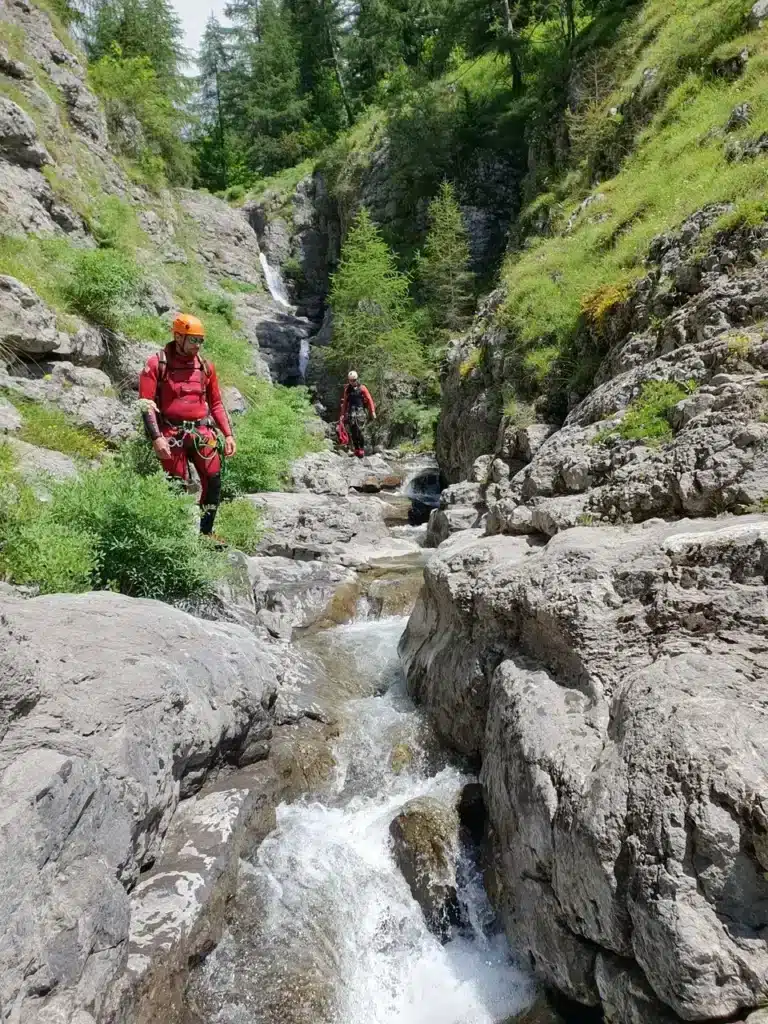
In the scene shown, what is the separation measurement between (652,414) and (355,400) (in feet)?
48.6

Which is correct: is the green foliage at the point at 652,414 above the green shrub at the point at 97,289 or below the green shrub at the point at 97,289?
below

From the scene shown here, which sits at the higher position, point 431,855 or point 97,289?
point 97,289

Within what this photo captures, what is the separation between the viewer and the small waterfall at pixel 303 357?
101 feet

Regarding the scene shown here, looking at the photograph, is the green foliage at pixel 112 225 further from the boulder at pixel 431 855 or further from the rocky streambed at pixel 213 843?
the boulder at pixel 431 855

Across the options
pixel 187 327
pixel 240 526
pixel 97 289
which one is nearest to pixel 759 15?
pixel 187 327

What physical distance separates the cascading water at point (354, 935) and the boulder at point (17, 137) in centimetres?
1741

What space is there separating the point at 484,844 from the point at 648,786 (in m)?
1.89

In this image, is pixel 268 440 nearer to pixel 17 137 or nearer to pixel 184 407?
pixel 184 407

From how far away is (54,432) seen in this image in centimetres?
934

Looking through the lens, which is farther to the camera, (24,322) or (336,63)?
(336,63)

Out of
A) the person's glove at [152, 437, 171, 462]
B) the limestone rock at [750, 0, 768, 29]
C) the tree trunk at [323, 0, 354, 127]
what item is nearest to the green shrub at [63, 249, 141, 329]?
the person's glove at [152, 437, 171, 462]

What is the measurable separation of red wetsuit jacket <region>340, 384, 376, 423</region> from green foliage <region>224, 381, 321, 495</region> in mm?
1445

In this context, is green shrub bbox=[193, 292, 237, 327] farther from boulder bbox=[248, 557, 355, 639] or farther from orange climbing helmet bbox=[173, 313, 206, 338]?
orange climbing helmet bbox=[173, 313, 206, 338]

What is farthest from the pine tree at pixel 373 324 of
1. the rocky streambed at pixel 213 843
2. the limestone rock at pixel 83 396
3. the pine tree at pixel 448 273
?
the rocky streambed at pixel 213 843
